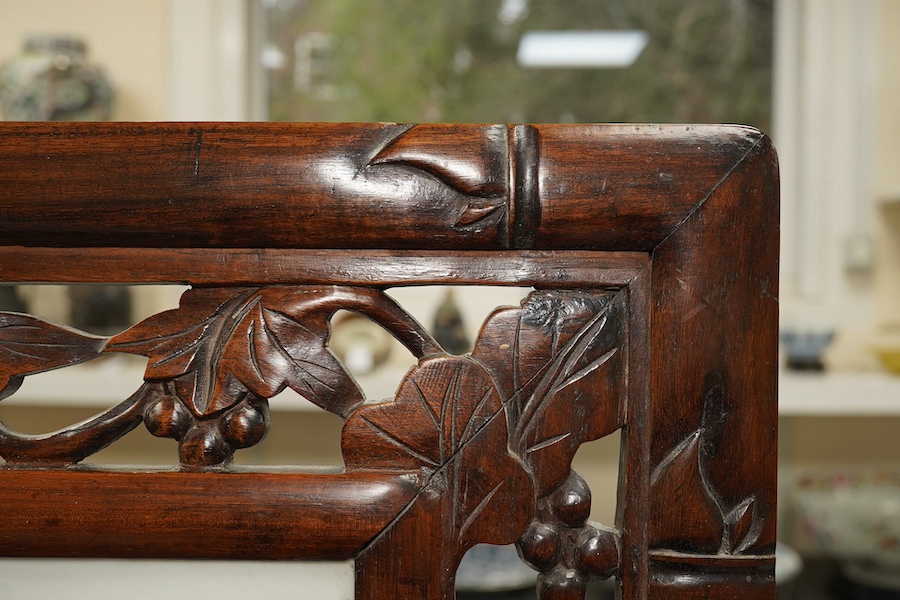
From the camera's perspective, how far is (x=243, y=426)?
11.5 inches

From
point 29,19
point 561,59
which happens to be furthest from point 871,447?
point 29,19

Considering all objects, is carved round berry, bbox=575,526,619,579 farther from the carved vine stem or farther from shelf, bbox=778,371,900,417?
shelf, bbox=778,371,900,417

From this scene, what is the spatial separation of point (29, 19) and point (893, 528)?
1655 millimetres

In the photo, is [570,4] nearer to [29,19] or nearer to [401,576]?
[29,19]

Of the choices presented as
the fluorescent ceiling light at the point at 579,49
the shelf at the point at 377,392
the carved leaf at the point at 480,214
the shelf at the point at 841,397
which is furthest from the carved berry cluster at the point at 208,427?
the fluorescent ceiling light at the point at 579,49

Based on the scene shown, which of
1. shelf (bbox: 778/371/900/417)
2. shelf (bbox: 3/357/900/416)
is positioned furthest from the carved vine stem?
shelf (bbox: 778/371/900/417)

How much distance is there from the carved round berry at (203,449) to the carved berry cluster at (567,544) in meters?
0.11

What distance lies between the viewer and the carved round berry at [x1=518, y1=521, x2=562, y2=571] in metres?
0.29

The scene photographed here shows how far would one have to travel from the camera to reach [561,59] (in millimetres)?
1551

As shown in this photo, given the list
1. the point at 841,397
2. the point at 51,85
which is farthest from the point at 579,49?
the point at 51,85

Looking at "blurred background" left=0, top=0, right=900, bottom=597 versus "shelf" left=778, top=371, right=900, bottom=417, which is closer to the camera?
"shelf" left=778, top=371, right=900, bottom=417

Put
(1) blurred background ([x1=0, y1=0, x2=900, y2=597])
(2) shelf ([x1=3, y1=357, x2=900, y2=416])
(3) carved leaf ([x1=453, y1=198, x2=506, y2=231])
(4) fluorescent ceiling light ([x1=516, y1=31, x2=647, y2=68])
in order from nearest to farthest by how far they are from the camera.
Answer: (3) carved leaf ([x1=453, y1=198, x2=506, y2=231])
(2) shelf ([x1=3, y1=357, x2=900, y2=416])
(1) blurred background ([x1=0, y1=0, x2=900, y2=597])
(4) fluorescent ceiling light ([x1=516, y1=31, x2=647, y2=68])

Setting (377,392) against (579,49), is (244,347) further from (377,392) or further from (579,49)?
(579,49)

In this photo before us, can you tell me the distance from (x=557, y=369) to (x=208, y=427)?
0.43 feet
